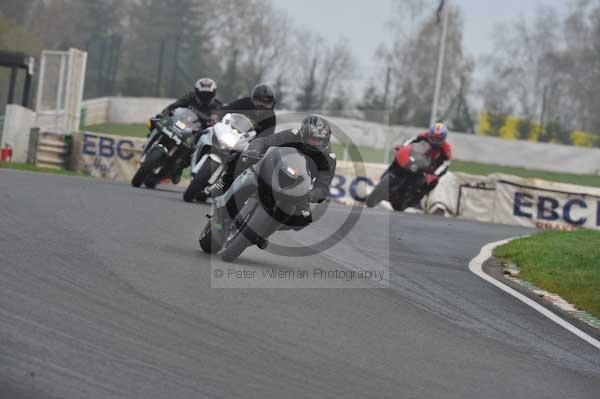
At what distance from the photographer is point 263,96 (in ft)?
40.5

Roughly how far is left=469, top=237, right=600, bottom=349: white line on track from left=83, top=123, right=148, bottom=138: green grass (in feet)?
74.0

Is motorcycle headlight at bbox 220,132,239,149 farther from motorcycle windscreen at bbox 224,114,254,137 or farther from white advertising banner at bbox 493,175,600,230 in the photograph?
white advertising banner at bbox 493,175,600,230

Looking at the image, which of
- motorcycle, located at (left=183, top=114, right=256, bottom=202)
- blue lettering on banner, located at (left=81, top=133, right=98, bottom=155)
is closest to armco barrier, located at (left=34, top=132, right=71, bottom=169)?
blue lettering on banner, located at (left=81, top=133, right=98, bottom=155)

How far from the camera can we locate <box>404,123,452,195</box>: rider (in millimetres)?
20078

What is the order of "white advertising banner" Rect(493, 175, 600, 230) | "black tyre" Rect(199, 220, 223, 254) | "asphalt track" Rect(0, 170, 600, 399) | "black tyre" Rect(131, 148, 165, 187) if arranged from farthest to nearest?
"white advertising banner" Rect(493, 175, 600, 230)
"black tyre" Rect(131, 148, 165, 187)
"black tyre" Rect(199, 220, 223, 254)
"asphalt track" Rect(0, 170, 600, 399)

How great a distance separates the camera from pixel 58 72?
27.3 metres

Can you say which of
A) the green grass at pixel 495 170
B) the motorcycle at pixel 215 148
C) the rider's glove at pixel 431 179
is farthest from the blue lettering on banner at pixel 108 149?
the motorcycle at pixel 215 148

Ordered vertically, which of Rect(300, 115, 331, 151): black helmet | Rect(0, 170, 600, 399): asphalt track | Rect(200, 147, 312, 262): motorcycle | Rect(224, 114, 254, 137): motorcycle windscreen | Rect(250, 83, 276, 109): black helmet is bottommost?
Rect(0, 170, 600, 399): asphalt track

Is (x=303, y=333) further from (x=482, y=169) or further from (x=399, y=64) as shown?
(x=399, y=64)

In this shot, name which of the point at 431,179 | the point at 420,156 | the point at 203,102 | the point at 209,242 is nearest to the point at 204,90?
the point at 203,102

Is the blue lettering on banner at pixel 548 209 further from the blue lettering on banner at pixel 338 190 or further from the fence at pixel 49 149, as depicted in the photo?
the fence at pixel 49 149

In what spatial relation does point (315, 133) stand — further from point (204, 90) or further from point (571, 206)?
point (571, 206)

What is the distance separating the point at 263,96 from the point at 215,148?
1255 millimetres

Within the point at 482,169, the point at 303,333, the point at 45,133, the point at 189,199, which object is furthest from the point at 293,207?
the point at 482,169
